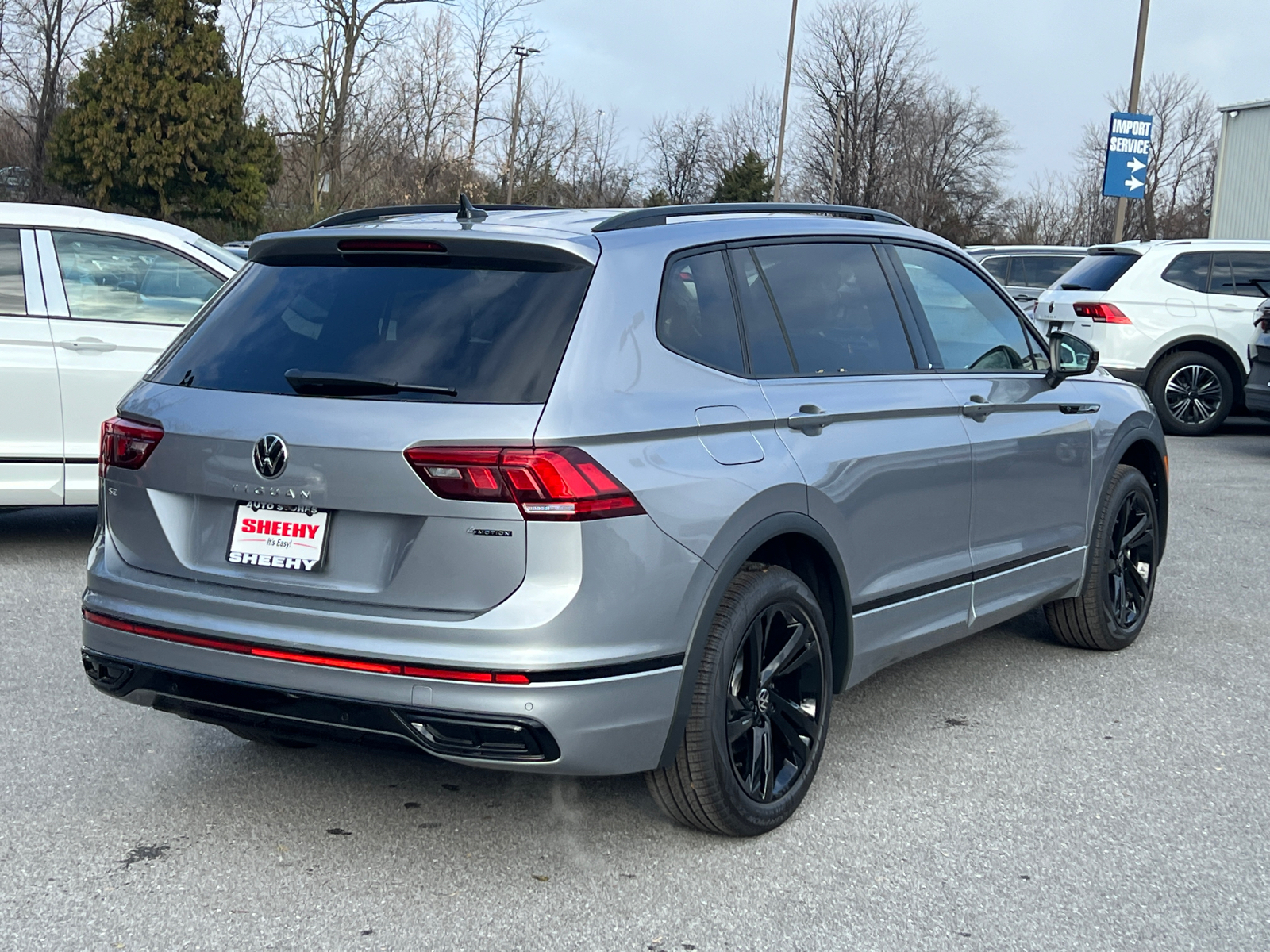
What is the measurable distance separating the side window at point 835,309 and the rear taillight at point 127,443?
1793 millimetres

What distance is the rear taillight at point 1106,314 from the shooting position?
47.2 feet

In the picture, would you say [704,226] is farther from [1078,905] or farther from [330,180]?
[330,180]

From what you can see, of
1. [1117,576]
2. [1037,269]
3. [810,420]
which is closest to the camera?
[810,420]

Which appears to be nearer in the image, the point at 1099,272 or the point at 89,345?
the point at 89,345

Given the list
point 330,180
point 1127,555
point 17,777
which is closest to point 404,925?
point 17,777

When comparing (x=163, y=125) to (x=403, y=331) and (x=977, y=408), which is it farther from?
(x=403, y=331)

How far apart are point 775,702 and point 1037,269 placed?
1803 cm

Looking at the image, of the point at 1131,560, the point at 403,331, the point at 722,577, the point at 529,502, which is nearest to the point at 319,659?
the point at 529,502

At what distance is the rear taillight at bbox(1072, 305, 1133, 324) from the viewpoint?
47.2 ft

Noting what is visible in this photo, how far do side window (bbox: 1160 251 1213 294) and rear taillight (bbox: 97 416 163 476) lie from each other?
13.0 m

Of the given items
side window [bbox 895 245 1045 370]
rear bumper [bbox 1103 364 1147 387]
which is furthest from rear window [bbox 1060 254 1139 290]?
side window [bbox 895 245 1045 370]

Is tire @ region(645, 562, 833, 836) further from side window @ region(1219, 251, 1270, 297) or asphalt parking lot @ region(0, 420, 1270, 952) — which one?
side window @ region(1219, 251, 1270, 297)

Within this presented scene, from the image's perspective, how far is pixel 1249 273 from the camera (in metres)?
14.8

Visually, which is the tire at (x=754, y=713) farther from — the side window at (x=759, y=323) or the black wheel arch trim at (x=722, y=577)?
the side window at (x=759, y=323)
